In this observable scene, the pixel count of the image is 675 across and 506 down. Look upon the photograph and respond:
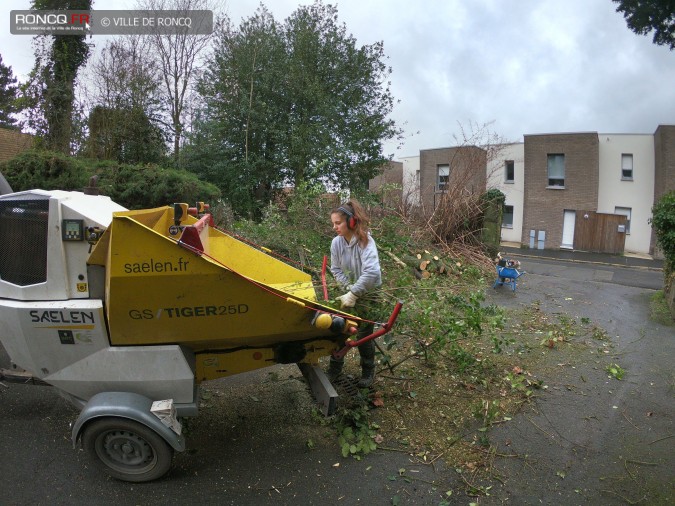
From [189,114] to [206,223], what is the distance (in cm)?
1639

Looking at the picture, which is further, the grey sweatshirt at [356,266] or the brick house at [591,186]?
the brick house at [591,186]

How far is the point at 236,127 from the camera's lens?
17.0m

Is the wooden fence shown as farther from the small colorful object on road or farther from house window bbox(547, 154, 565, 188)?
the small colorful object on road

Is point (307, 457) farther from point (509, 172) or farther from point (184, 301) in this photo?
point (509, 172)

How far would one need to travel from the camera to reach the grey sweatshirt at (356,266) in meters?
3.65

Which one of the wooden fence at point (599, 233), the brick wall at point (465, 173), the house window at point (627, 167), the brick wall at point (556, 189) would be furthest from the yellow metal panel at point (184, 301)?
the house window at point (627, 167)

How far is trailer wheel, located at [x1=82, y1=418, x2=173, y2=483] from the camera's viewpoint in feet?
9.37

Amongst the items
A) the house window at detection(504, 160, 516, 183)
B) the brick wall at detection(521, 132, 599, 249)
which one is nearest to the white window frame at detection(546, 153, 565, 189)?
the brick wall at detection(521, 132, 599, 249)

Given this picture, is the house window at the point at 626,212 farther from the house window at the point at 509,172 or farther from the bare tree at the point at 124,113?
the bare tree at the point at 124,113

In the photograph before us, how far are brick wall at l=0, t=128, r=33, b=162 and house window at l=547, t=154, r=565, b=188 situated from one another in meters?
28.9

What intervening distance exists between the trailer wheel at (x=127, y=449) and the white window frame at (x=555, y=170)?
103 ft

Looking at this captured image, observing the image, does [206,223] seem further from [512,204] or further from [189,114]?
[512,204]
